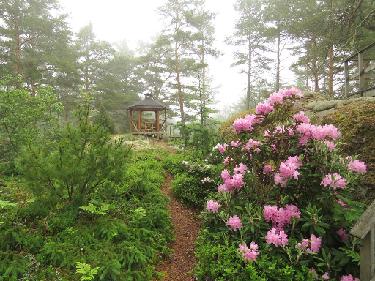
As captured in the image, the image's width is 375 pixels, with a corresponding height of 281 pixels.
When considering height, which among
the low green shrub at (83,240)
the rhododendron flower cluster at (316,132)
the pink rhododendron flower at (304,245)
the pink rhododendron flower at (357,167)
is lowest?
the low green shrub at (83,240)

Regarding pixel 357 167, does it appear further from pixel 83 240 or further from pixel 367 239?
pixel 83 240

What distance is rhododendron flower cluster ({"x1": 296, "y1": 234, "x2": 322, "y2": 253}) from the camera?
3.37m

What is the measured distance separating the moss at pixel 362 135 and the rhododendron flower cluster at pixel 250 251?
86.1 inches

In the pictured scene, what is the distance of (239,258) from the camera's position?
3748 millimetres

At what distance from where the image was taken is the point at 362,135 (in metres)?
5.21

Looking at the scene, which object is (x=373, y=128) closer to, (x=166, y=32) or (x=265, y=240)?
(x=265, y=240)

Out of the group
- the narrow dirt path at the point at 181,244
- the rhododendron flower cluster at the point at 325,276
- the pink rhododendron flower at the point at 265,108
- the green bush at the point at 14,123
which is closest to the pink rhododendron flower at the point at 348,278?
the rhododendron flower cluster at the point at 325,276

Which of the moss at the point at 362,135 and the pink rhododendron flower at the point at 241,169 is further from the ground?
the moss at the point at 362,135

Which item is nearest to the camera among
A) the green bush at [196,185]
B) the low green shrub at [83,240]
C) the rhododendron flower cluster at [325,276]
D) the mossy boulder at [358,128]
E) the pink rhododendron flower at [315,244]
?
the rhododendron flower cluster at [325,276]

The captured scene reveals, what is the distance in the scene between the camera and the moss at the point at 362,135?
15.4 feet

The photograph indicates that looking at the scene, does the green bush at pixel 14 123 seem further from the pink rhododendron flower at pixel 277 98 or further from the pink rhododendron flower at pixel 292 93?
the pink rhododendron flower at pixel 292 93

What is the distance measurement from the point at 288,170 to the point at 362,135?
2.46 meters

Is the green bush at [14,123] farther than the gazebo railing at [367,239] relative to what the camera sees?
Yes

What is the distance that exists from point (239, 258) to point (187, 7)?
24638mm
